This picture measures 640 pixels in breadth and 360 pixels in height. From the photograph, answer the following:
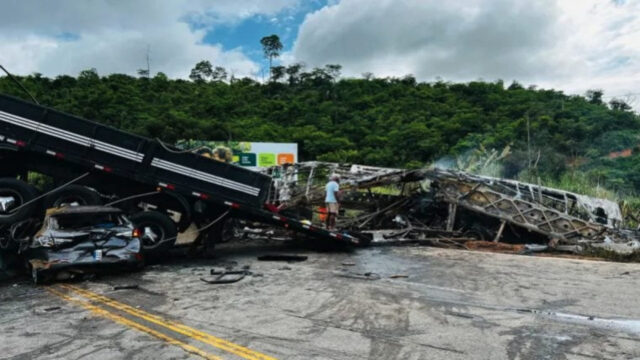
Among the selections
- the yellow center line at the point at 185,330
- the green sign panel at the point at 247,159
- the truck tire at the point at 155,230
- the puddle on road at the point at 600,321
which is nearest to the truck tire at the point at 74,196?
the truck tire at the point at 155,230

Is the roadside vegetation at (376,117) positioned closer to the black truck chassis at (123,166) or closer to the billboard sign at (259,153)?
the billboard sign at (259,153)

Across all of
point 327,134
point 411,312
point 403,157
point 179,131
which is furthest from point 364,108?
point 411,312

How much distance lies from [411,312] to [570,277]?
174 inches

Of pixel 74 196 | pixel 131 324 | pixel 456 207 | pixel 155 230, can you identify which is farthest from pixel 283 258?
pixel 456 207

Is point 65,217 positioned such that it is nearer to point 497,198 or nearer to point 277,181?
point 277,181

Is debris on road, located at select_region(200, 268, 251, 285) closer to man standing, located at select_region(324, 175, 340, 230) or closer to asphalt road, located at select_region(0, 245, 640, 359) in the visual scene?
asphalt road, located at select_region(0, 245, 640, 359)

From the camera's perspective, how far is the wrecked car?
25.9ft

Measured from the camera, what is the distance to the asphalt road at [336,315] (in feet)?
15.0

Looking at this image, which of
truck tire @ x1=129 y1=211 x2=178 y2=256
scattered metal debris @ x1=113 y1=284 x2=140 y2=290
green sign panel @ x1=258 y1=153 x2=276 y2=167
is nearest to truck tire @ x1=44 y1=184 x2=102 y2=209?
truck tire @ x1=129 y1=211 x2=178 y2=256

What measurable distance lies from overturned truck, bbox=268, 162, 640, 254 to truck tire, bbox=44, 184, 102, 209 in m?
6.63

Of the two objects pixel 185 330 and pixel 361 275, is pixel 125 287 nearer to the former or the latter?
pixel 185 330

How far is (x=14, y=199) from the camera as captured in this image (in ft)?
30.6

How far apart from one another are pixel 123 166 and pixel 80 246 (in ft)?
8.44

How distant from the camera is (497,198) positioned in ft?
45.6
